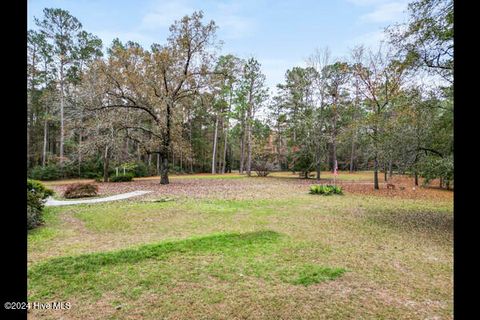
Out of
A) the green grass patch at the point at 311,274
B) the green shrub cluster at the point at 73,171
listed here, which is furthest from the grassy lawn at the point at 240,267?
the green shrub cluster at the point at 73,171

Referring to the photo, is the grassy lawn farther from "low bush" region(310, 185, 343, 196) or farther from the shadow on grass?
"low bush" region(310, 185, 343, 196)

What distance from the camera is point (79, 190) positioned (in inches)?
379

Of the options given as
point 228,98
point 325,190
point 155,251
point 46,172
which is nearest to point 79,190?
point 155,251

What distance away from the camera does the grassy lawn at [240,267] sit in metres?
2.55

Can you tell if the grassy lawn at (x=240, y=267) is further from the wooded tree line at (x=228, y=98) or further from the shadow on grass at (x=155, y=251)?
the wooded tree line at (x=228, y=98)

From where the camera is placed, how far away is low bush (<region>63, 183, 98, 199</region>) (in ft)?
31.2

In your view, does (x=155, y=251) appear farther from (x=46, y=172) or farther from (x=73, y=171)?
(x=73, y=171)

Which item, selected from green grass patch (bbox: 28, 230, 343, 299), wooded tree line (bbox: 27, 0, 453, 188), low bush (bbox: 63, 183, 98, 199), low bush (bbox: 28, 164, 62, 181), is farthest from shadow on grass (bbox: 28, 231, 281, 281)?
low bush (bbox: 28, 164, 62, 181)

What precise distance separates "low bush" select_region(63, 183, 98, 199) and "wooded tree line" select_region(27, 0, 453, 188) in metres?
1.63

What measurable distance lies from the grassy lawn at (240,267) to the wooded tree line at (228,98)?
2.25m

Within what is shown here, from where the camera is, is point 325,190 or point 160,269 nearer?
point 160,269

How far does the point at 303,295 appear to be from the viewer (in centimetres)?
278

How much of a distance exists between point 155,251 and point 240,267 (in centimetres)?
144

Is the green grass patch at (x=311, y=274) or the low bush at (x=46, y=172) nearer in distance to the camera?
the green grass patch at (x=311, y=274)
